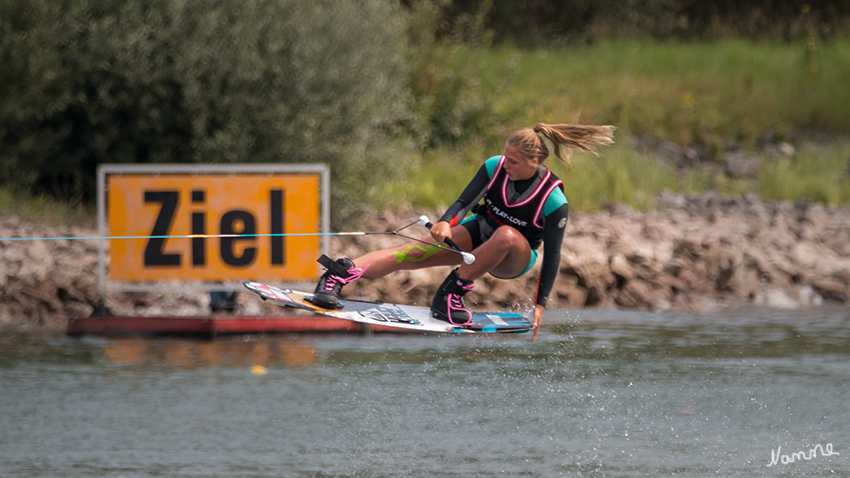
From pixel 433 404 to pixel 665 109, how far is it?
12095mm

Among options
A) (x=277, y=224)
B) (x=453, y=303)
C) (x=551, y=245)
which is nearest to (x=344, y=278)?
(x=453, y=303)

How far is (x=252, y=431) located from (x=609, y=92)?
43.3 feet

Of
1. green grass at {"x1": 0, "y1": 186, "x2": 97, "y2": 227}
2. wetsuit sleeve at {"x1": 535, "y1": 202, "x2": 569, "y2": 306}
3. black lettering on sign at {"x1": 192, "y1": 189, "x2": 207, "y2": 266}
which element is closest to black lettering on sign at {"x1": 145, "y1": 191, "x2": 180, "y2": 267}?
black lettering on sign at {"x1": 192, "y1": 189, "x2": 207, "y2": 266}

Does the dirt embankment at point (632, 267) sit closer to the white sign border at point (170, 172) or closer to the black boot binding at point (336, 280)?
the white sign border at point (170, 172)

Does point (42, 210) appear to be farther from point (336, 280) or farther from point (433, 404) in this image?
point (336, 280)

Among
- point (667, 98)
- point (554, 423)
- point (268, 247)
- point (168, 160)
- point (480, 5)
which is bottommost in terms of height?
point (554, 423)

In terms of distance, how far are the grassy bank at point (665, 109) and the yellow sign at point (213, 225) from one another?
155 inches

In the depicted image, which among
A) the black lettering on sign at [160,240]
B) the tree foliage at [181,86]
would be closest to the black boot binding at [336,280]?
the black lettering on sign at [160,240]

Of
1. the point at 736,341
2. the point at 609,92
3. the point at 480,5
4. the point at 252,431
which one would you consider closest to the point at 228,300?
the point at 252,431

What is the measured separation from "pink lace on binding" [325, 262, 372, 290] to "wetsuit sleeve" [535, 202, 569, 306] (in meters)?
1.25

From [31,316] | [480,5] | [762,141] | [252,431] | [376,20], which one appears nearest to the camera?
[252,431]

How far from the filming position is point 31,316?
1195 cm

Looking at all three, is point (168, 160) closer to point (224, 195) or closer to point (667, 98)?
point (224, 195)

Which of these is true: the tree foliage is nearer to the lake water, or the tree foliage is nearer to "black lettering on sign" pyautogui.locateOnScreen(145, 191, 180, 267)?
"black lettering on sign" pyautogui.locateOnScreen(145, 191, 180, 267)
